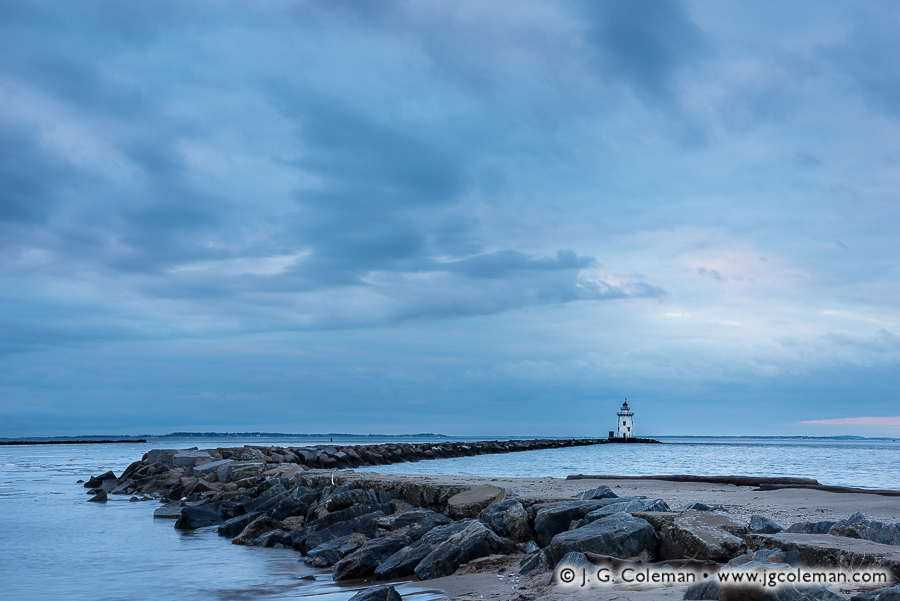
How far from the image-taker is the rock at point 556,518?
252 inches

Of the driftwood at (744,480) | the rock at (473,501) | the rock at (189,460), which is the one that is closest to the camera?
the rock at (473,501)

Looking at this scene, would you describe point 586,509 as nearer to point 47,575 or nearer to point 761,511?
point 761,511

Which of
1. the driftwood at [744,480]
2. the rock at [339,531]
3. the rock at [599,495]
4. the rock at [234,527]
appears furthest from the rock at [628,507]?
the rock at [234,527]

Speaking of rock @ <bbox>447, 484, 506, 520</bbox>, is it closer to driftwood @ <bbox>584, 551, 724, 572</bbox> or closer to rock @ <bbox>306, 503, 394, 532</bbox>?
rock @ <bbox>306, 503, 394, 532</bbox>

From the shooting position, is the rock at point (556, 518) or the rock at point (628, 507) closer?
the rock at point (628, 507)

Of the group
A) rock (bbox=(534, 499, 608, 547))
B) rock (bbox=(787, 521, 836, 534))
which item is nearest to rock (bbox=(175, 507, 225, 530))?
rock (bbox=(534, 499, 608, 547))

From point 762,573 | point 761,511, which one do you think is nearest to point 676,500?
point 761,511

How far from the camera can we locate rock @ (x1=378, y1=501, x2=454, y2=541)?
25.2 feet

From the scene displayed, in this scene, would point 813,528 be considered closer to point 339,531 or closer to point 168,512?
point 339,531

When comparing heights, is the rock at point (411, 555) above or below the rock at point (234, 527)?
above

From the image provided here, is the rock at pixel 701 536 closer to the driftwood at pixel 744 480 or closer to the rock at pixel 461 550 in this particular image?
the rock at pixel 461 550

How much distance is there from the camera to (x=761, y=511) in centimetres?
670

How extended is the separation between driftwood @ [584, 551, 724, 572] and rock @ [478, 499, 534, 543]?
1.92 meters

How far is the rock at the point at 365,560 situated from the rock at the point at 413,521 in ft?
2.09
